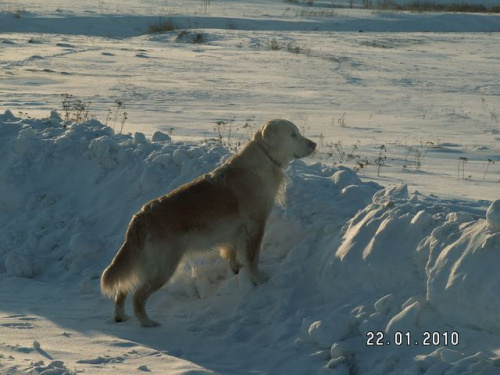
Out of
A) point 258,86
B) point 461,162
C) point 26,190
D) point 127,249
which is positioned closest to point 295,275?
point 127,249

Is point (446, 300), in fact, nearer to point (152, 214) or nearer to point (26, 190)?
point (152, 214)

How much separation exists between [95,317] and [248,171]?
179cm

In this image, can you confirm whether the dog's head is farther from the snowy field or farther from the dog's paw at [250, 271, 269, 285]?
the dog's paw at [250, 271, 269, 285]

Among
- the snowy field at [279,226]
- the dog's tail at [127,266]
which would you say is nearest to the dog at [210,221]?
the dog's tail at [127,266]

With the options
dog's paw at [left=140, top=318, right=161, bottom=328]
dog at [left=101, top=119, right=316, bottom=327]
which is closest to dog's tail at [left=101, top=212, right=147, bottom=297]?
dog at [left=101, top=119, right=316, bottom=327]

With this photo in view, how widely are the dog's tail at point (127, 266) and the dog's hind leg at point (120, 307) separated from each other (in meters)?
0.09

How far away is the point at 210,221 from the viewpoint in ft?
21.7

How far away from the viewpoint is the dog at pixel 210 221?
252 inches

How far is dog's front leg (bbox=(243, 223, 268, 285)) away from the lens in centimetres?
673

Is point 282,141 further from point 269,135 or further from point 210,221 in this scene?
point 210,221

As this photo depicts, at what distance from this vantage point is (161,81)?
59.0ft

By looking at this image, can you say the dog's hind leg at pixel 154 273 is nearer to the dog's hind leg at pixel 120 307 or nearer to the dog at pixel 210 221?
the dog at pixel 210 221
